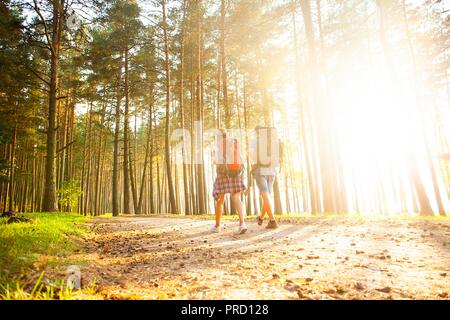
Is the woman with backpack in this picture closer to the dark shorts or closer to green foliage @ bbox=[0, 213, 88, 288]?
the dark shorts

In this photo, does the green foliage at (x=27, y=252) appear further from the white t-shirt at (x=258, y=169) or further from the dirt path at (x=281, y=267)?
the white t-shirt at (x=258, y=169)

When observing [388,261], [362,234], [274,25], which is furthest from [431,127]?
[388,261]

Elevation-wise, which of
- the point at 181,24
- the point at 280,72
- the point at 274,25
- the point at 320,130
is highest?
the point at 181,24

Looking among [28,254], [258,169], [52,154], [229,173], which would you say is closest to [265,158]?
[258,169]

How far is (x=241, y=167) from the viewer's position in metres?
6.01

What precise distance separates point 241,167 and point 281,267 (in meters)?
3.07

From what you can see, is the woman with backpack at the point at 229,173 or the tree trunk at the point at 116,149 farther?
the tree trunk at the point at 116,149

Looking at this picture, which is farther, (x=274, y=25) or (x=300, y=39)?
(x=300, y=39)

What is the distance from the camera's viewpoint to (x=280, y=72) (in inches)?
703

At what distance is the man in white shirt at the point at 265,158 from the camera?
6342 mm

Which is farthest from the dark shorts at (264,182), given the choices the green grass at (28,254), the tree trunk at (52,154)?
the tree trunk at (52,154)
